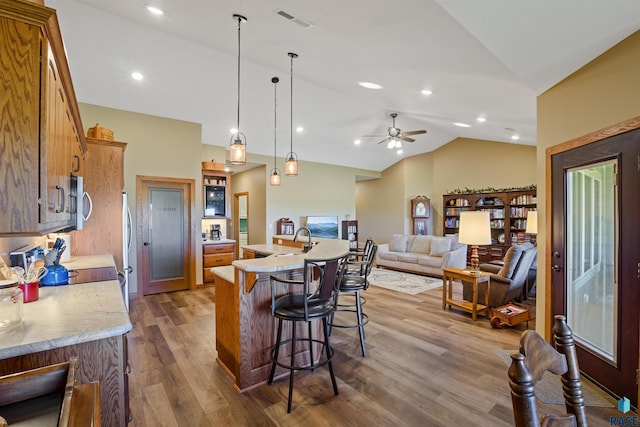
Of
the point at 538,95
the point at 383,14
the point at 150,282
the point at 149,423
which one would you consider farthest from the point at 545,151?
the point at 150,282

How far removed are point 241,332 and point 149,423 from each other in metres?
0.78

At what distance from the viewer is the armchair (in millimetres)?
4000

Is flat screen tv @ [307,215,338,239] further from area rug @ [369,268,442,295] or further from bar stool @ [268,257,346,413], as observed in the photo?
bar stool @ [268,257,346,413]

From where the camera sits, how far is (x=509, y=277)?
13.2ft

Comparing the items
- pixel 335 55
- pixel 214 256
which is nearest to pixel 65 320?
pixel 335 55

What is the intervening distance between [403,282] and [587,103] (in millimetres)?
4199

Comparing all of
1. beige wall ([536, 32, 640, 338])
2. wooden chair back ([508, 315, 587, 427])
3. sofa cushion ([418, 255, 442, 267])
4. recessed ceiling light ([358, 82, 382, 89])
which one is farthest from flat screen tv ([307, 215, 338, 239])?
wooden chair back ([508, 315, 587, 427])

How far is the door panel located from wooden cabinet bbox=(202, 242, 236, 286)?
5095 millimetres

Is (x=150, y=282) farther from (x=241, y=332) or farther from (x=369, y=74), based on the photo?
(x=369, y=74)

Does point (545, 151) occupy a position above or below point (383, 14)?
below

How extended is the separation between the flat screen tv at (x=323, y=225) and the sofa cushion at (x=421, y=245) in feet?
7.90

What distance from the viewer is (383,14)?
7.68ft

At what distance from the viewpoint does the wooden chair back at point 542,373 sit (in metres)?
0.68

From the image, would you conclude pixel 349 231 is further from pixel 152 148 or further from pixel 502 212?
pixel 152 148
